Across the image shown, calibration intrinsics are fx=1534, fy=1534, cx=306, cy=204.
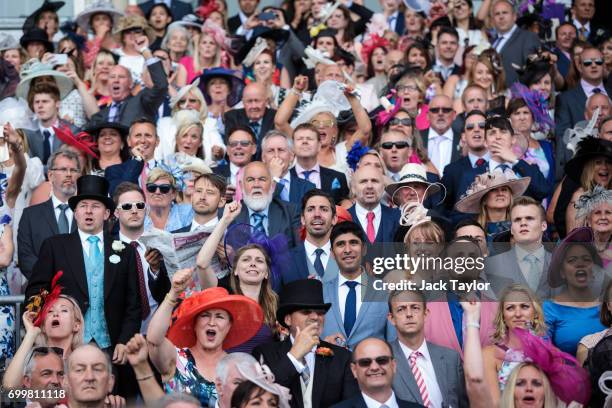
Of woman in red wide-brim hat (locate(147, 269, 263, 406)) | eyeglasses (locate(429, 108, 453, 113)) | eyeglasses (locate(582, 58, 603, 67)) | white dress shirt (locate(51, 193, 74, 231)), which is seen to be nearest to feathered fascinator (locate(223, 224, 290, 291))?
woman in red wide-brim hat (locate(147, 269, 263, 406))

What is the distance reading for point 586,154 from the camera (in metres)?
13.3

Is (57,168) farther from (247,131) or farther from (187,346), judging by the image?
(187,346)

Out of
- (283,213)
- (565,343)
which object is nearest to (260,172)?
(283,213)

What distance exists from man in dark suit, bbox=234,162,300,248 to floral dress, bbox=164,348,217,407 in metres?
2.36

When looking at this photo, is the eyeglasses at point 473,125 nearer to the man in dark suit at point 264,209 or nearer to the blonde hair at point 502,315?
the man in dark suit at point 264,209

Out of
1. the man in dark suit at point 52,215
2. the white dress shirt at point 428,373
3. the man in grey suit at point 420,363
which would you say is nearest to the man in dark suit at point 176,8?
the man in dark suit at point 52,215

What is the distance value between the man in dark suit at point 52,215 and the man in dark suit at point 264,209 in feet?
4.72

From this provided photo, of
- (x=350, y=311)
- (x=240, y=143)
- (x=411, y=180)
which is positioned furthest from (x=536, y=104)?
(x=350, y=311)

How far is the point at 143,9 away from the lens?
19203mm

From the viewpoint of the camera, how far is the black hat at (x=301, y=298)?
10.8 meters

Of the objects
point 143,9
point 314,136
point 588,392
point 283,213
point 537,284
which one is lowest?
point 588,392

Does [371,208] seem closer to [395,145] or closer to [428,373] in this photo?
[395,145]

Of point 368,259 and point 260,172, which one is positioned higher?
point 260,172

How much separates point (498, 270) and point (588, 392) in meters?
1.58
